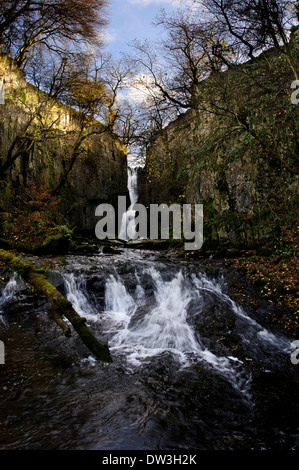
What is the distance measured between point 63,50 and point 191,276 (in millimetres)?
11636

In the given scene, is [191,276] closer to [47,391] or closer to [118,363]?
[118,363]

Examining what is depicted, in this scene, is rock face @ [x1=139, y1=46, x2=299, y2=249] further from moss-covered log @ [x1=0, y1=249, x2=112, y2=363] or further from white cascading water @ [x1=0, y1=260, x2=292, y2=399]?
moss-covered log @ [x1=0, y1=249, x2=112, y2=363]

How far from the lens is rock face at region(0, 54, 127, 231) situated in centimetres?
1108

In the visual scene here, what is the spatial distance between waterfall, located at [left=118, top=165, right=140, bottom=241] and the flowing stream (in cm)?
1285

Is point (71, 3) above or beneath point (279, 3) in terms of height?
above

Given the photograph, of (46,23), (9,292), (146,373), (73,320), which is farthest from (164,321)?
(46,23)

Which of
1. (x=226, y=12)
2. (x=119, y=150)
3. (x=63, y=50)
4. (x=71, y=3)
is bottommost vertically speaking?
(x=226, y=12)

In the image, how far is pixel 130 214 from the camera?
70.0 ft

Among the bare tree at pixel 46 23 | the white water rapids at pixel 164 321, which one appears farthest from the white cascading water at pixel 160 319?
the bare tree at pixel 46 23

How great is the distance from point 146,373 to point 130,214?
58.6ft

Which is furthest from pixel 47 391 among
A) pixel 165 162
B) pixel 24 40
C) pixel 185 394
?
pixel 165 162

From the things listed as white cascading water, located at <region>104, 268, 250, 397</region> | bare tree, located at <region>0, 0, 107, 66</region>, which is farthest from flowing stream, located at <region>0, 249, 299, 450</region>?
bare tree, located at <region>0, 0, 107, 66</region>

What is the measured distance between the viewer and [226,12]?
237 inches

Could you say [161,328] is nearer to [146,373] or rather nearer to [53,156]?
[146,373]
